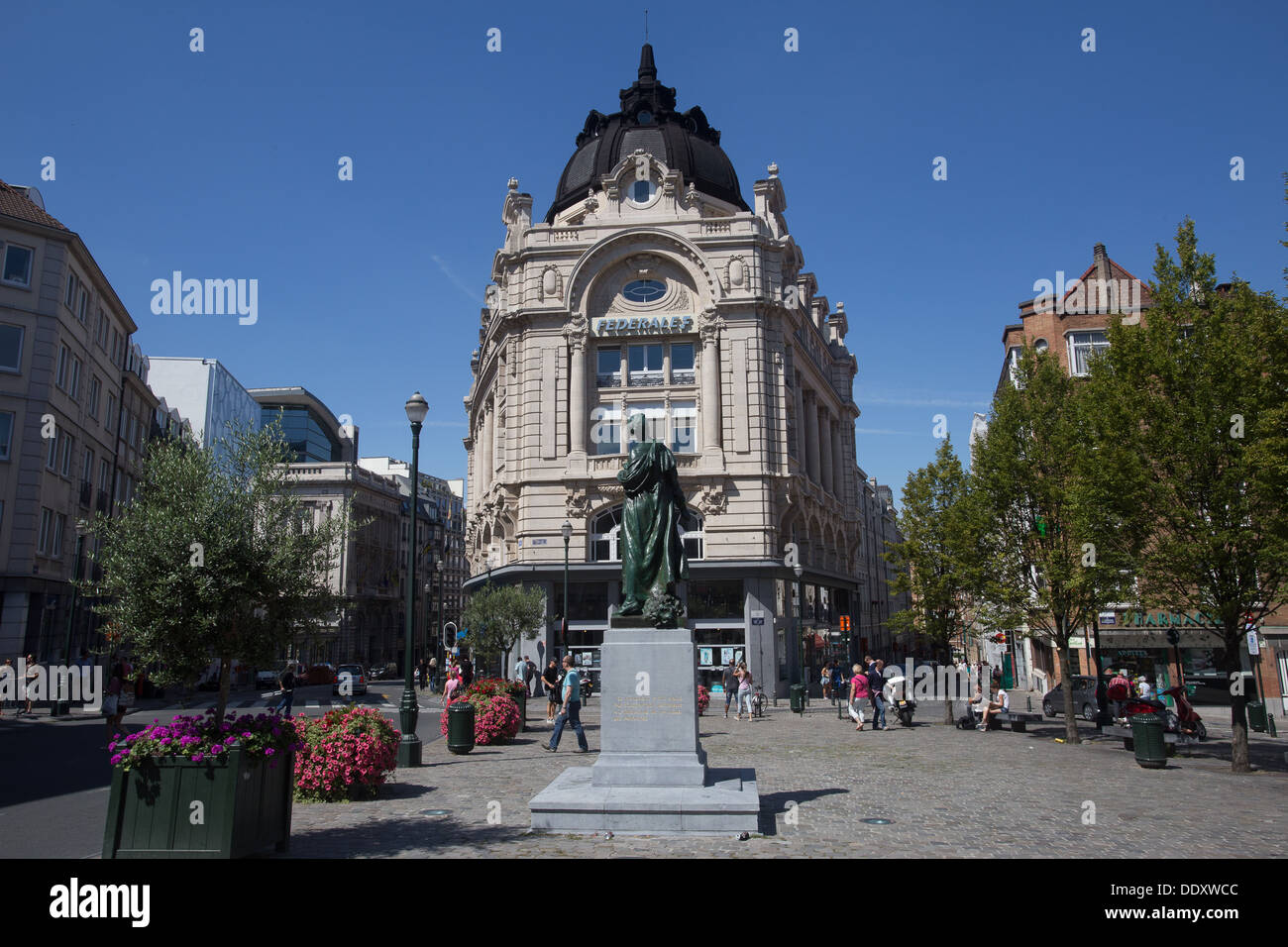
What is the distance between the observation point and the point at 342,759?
12602 mm

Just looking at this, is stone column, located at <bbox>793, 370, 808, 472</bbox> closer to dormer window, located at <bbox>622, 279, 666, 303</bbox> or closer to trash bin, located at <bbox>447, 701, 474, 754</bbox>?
→ dormer window, located at <bbox>622, 279, 666, 303</bbox>

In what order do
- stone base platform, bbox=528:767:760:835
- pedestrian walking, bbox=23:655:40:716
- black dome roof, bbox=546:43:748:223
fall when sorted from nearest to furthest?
stone base platform, bbox=528:767:760:835
pedestrian walking, bbox=23:655:40:716
black dome roof, bbox=546:43:748:223

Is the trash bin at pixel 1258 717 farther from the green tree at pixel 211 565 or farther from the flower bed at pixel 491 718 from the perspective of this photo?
the green tree at pixel 211 565

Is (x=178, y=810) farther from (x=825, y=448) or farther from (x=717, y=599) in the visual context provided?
(x=825, y=448)

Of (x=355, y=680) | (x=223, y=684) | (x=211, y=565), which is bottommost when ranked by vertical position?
(x=355, y=680)

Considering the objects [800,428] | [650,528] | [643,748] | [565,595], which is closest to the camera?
[643,748]

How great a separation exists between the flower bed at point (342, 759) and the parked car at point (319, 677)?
147 ft

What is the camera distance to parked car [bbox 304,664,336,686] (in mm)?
54688

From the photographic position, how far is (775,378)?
1618 inches

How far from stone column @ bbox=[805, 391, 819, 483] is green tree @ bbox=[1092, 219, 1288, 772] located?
3097 centimetres

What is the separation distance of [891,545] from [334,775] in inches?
824

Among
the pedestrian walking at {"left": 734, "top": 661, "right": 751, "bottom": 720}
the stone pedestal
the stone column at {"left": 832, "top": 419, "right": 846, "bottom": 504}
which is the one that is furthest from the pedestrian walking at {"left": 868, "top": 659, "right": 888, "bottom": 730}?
the stone column at {"left": 832, "top": 419, "right": 846, "bottom": 504}

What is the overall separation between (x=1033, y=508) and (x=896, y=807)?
1352 centimetres

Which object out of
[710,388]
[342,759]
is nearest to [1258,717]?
[342,759]
